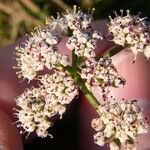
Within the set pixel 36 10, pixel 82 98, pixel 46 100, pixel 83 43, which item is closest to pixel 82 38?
pixel 83 43

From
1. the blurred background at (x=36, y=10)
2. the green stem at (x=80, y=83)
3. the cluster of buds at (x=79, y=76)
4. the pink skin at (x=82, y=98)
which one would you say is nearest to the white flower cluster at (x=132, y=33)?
the cluster of buds at (x=79, y=76)

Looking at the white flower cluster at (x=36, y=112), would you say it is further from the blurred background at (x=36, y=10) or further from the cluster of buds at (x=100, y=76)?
the blurred background at (x=36, y=10)

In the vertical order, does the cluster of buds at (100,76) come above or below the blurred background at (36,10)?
below

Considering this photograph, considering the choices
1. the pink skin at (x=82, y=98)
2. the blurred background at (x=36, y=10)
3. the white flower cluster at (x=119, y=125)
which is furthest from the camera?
the blurred background at (x=36, y=10)

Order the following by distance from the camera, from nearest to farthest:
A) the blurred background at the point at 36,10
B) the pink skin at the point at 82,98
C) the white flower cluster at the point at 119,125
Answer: the white flower cluster at the point at 119,125
the pink skin at the point at 82,98
the blurred background at the point at 36,10

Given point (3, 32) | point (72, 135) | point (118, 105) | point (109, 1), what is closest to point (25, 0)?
point (3, 32)

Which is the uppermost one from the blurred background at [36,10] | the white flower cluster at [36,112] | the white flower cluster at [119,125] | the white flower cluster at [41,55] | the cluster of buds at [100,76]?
the blurred background at [36,10]

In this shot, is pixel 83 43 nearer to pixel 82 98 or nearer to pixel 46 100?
pixel 46 100
